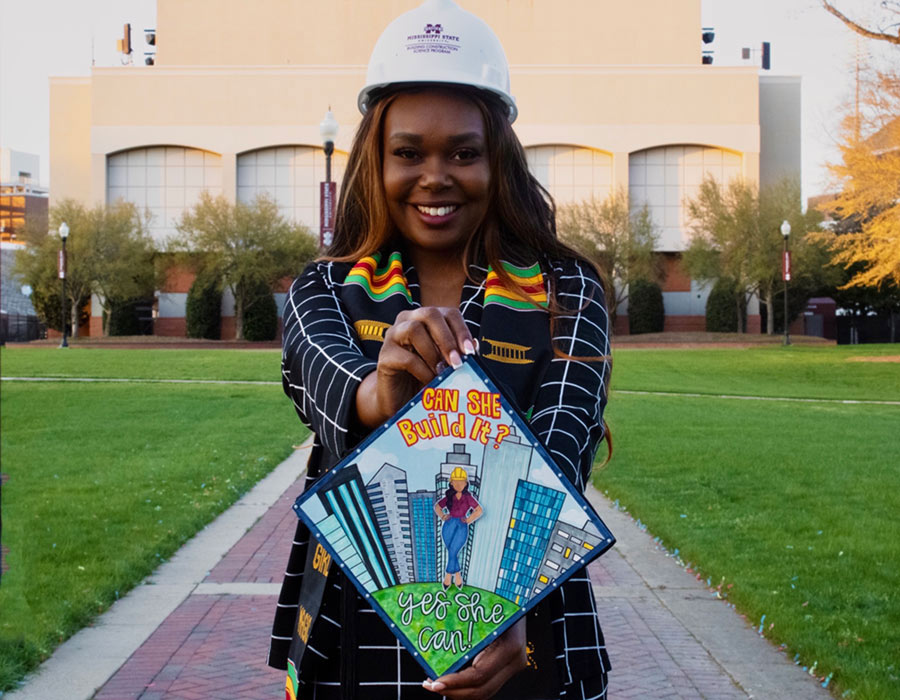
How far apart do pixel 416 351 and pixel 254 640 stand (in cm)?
441

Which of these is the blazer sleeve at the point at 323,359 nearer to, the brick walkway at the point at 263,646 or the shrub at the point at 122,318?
the brick walkway at the point at 263,646

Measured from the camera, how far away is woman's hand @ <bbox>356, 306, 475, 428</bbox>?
4.78 feet

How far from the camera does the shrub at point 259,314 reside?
47781 mm

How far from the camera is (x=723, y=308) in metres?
48.9

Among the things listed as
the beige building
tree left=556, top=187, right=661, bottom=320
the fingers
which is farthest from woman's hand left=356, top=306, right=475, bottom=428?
the beige building

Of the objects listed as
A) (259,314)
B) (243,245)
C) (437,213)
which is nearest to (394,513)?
(437,213)

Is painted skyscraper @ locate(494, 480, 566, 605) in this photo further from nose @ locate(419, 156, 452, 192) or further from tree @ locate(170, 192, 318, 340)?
tree @ locate(170, 192, 318, 340)

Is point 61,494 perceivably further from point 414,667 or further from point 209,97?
point 209,97

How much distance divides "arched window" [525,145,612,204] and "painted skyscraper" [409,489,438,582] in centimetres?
5217

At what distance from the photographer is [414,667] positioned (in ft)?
5.26

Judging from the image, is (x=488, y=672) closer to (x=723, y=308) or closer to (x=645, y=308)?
(x=645, y=308)

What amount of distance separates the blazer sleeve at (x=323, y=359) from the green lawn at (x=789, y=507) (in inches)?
143

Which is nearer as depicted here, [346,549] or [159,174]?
[346,549]

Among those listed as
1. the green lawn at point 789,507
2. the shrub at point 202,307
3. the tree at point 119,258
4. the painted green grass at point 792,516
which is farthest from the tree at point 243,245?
the painted green grass at point 792,516
